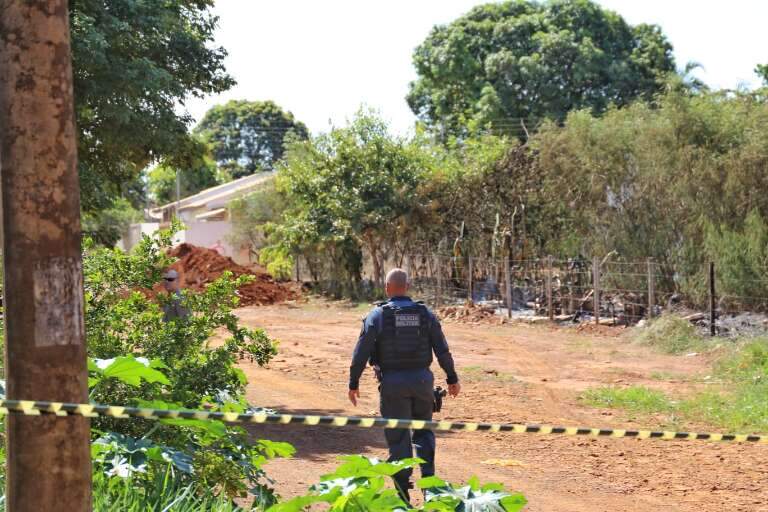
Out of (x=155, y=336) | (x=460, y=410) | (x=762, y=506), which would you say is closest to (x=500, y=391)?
(x=460, y=410)

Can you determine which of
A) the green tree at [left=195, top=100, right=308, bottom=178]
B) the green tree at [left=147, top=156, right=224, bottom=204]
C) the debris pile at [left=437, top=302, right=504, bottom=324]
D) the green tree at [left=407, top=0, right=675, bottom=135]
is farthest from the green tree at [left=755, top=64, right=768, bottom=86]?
the green tree at [left=195, top=100, right=308, bottom=178]

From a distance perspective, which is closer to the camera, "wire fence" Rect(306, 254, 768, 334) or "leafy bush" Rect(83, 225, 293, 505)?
"leafy bush" Rect(83, 225, 293, 505)

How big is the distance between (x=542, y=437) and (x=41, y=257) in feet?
25.3

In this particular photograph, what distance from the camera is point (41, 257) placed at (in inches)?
157

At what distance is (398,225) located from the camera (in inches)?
1095

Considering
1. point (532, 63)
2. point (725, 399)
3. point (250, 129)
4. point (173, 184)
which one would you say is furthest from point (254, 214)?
point (250, 129)

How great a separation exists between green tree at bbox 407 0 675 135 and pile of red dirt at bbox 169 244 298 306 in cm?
1351

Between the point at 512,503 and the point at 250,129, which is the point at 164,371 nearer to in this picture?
the point at 512,503

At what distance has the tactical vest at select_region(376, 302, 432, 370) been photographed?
7.80 meters

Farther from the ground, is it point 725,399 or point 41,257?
point 41,257

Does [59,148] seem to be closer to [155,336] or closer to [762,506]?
[155,336]

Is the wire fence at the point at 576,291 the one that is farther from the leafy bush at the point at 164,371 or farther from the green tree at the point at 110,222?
the leafy bush at the point at 164,371

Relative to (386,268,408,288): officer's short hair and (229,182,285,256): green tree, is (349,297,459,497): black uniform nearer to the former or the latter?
(386,268,408,288): officer's short hair

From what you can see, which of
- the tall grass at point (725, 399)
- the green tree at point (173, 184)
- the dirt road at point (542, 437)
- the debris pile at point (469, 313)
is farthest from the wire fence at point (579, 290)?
the green tree at point (173, 184)
